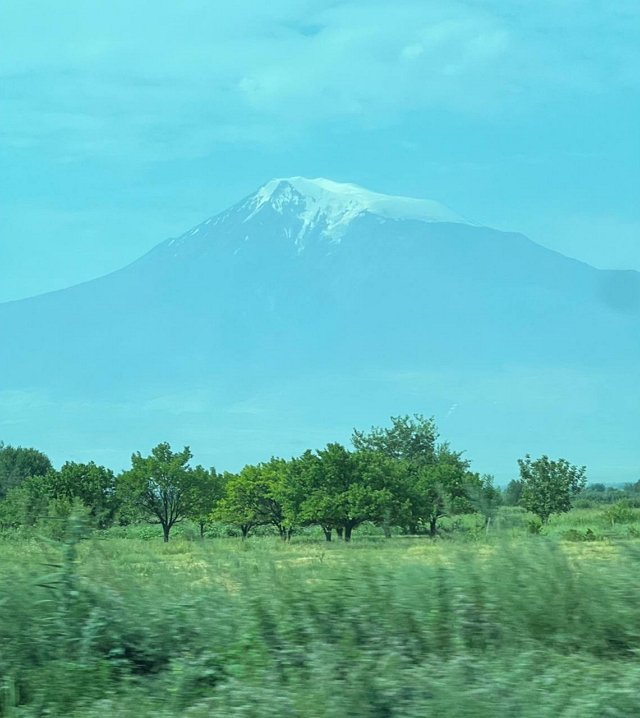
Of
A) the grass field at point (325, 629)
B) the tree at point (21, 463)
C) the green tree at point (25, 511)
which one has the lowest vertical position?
the grass field at point (325, 629)

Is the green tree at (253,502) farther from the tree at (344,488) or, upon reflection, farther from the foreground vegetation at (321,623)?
the foreground vegetation at (321,623)

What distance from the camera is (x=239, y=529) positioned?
172ft

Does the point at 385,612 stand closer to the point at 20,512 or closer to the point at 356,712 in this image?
the point at 356,712

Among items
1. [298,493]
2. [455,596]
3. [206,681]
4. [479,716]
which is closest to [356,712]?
[479,716]

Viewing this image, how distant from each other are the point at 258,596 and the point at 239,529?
4589 cm

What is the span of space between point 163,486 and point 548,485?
22.9 m

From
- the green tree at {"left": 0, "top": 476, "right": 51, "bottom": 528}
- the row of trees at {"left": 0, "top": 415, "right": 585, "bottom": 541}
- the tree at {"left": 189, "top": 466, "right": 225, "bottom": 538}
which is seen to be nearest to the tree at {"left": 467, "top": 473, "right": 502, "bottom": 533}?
the green tree at {"left": 0, "top": 476, "right": 51, "bottom": 528}

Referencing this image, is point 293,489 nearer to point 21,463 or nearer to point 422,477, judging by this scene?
point 422,477

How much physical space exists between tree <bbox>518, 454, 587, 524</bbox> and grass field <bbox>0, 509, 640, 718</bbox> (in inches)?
1833

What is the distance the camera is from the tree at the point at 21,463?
291ft

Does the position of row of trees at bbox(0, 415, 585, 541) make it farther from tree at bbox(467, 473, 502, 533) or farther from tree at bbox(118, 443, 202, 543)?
tree at bbox(467, 473, 502, 533)

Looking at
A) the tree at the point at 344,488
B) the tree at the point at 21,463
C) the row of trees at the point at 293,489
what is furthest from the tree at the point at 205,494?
the tree at the point at 21,463

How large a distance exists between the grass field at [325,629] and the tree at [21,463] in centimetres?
8338

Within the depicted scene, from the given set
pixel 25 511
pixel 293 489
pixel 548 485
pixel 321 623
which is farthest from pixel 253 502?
pixel 321 623
